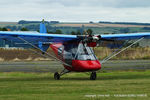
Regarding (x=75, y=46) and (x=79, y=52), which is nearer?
(x=79, y=52)

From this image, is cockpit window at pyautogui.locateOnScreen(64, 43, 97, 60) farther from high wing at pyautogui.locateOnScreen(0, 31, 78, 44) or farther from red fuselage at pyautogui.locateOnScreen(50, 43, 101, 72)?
high wing at pyautogui.locateOnScreen(0, 31, 78, 44)

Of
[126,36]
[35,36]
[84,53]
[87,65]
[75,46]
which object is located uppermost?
[35,36]

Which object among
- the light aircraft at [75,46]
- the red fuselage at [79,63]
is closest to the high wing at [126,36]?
the light aircraft at [75,46]

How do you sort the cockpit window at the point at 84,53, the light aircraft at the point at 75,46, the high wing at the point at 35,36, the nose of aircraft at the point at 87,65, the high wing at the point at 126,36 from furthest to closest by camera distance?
the high wing at the point at 126,36
the cockpit window at the point at 84,53
the high wing at the point at 35,36
the light aircraft at the point at 75,46
the nose of aircraft at the point at 87,65

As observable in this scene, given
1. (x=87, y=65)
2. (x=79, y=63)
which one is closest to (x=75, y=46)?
(x=79, y=63)

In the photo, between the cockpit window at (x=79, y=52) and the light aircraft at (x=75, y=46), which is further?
the cockpit window at (x=79, y=52)

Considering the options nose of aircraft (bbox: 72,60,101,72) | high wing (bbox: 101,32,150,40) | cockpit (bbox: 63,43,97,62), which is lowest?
nose of aircraft (bbox: 72,60,101,72)

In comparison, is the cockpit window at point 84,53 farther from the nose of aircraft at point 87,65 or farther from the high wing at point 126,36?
the high wing at point 126,36

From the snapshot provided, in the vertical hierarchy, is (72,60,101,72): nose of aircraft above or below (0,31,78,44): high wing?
below

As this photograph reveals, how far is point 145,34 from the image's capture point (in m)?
30.8

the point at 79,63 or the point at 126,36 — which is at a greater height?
the point at 126,36

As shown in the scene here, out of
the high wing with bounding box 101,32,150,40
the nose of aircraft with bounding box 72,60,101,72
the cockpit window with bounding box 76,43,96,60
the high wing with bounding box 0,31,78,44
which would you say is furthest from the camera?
the high wing with bounding box 101,32,150,40

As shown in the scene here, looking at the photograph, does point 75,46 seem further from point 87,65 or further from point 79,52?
point 87,65

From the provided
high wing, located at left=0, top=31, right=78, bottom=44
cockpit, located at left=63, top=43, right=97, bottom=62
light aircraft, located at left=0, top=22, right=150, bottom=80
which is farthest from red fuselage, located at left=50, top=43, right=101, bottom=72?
high wing, located at left=0, top=31, right=78, bottom=44
